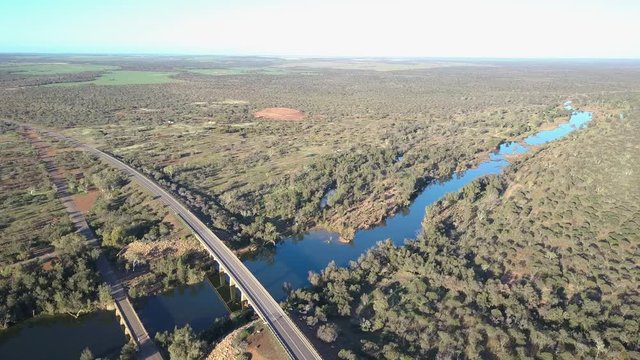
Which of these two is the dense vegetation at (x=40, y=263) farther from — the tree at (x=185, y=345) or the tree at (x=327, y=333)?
the tree at (x=327, y=333)

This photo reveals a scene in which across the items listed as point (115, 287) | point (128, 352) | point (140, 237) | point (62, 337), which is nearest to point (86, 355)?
point (128, 352)

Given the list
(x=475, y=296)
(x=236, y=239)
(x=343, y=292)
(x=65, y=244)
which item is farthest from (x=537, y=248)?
(x=65, y=244)

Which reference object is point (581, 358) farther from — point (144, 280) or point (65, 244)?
point (65, 244)

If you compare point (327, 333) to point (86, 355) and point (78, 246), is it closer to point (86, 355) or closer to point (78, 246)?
point (86, 355)

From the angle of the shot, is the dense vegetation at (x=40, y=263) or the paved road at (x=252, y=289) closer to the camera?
the paved road at (x=252, y=289)

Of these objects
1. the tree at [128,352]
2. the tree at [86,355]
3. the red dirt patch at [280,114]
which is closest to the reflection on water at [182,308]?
the tree at [128,352]

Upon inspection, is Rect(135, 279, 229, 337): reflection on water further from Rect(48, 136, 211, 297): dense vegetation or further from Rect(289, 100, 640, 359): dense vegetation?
Rect(289, 100, 640, 359): dense vegetation
